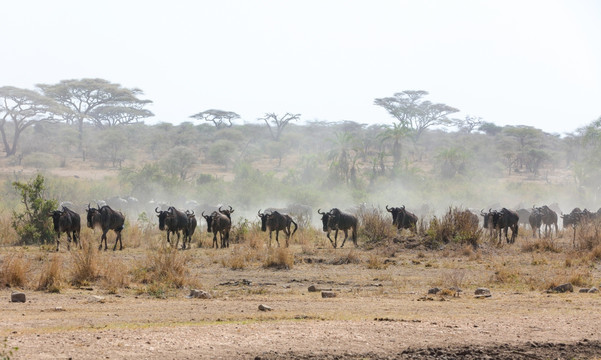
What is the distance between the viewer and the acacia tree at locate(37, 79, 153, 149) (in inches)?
2586

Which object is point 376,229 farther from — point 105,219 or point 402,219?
point 105,219

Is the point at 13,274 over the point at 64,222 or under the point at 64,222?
under

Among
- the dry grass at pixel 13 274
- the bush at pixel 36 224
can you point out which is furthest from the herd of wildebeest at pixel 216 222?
the dry grass at pixel 13 274

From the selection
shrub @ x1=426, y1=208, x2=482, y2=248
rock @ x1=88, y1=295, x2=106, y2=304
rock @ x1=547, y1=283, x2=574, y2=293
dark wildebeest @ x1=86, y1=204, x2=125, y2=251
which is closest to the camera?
rock @ x1=88, y1=295, x2=106, y2=304

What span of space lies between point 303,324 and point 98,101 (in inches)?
2544

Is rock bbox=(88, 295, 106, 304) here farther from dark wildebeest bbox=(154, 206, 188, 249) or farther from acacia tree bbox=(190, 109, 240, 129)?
acacia tree bbox=(190, 109, 240, 129)

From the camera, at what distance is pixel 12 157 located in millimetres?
56000

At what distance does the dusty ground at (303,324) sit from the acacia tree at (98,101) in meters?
53.4

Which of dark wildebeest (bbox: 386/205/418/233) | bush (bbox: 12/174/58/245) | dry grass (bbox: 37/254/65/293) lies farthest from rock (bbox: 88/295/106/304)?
dark wildebeest (bbox: 386/205/418/233)

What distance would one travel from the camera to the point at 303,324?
905cm

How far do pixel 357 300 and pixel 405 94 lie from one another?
208 ft

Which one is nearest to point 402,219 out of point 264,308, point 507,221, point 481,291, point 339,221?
point 339,221

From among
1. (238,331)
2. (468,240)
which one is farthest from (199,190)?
(238,331)

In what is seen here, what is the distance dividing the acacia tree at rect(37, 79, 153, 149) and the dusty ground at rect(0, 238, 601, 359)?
2101 inches
